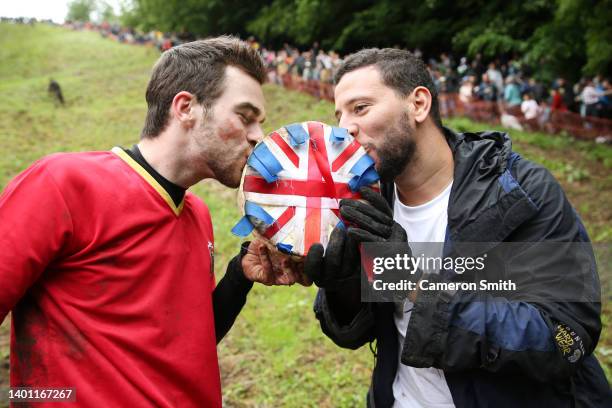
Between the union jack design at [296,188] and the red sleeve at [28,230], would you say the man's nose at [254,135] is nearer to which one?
the union jack design at [296,188]

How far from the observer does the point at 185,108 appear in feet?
7.88

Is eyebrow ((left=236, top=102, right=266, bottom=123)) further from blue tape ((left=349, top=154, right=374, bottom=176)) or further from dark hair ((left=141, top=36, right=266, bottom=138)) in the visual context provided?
blue tape ((left=349, top=154, right=374, bottom=176))

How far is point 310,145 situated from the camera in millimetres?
2158

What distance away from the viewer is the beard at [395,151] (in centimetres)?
242

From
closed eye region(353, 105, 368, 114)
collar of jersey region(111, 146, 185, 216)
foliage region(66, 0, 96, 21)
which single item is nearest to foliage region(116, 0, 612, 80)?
closed eye region(353, 105, 368, 114)

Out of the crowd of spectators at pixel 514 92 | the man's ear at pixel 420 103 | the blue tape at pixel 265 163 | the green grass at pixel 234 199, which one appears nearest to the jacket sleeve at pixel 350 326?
the blue tape at pixel 265 163

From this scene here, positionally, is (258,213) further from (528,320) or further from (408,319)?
(528,320)

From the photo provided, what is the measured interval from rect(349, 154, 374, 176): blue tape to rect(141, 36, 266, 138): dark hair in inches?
31.2

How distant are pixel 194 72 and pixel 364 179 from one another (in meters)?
1.02

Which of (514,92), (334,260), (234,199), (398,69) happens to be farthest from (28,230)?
(514,92)

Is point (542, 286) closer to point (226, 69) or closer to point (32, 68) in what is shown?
point (226, 69)

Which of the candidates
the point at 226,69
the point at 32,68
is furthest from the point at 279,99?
the point at 32,68

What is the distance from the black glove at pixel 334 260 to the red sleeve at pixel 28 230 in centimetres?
99

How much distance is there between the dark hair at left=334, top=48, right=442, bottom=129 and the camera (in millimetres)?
2518
